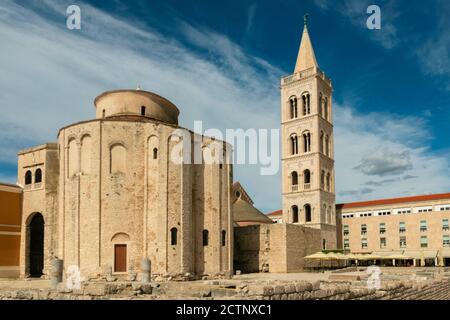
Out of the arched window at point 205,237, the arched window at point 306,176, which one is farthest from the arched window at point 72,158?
the arched window at point 306,176

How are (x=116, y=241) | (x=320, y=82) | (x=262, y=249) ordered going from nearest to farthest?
(x=116, y=241) → (x=262, y=249) → (x=320, y=82)

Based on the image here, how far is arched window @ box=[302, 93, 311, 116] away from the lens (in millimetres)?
54906

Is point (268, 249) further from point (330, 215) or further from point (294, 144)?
point (294, 144)

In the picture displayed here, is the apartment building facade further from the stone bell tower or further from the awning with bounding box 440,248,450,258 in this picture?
the stone bell tower

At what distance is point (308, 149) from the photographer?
5434 centimetres

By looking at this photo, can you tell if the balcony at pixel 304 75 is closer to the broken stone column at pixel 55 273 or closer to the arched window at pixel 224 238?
the arched window at pixel 224 238

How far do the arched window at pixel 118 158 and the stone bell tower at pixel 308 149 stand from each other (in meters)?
27.1

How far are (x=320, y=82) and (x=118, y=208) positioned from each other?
3377 cm

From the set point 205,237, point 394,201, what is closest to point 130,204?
point 205,237

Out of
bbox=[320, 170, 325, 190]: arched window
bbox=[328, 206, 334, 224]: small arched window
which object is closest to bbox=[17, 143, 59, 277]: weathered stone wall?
bbox=[320, 170, 325, 190]: arched window
